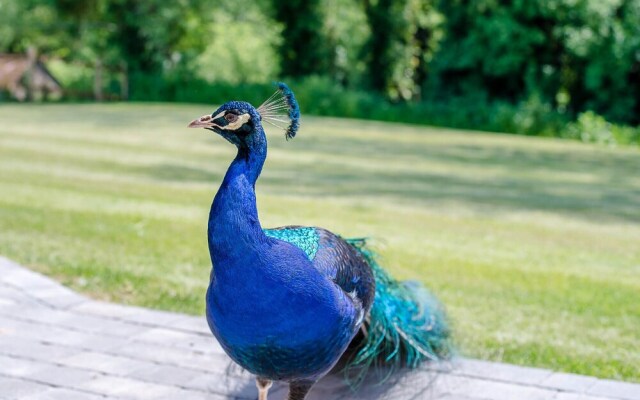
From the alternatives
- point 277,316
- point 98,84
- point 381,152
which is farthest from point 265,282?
point 98,84

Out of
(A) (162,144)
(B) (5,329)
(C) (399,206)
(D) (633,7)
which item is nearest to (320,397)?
(B) (5,329)

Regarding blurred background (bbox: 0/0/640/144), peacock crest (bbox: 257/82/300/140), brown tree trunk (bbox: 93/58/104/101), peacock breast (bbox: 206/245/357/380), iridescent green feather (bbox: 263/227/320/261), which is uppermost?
peacock crest (bbox: 257/82/300/140)

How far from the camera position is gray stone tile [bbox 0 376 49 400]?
4.38 metres

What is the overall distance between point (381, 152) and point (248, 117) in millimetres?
13683

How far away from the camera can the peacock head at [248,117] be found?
3359mm

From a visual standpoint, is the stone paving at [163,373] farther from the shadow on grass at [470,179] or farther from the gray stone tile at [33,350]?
the shadow on grass at [470,179]

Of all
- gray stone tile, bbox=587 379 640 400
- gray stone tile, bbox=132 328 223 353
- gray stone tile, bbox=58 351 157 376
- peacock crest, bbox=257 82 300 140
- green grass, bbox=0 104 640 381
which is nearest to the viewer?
peacock crest, bbox=257 82 300 140

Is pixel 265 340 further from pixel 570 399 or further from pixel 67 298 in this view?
pixel 67 298

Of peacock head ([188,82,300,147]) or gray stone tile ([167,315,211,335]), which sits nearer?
peacock head ([188,82,300,147])

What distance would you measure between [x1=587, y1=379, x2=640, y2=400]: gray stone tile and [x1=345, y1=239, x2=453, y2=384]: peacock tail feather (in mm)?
758

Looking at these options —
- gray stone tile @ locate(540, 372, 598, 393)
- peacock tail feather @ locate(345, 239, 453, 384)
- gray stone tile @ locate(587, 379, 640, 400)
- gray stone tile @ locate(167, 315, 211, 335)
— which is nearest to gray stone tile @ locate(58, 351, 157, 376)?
gray stone tile @ locate(167, 315, 211, 335)

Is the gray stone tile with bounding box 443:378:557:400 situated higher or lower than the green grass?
higher

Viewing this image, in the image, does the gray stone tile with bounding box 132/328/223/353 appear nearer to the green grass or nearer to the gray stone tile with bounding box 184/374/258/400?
the gray stone tile with bounding box 184/374/258/400

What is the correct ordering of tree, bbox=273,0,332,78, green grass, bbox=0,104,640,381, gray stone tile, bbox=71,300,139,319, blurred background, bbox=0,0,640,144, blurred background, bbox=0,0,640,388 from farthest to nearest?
tree, bbox=273,0,332,78
blurred background, bbox=0,0,640,144
blurred background, bbox=0,0,640,388
green grass, bbox=0,104,640,381
gray stone tile, bbox=71,300,139,319
